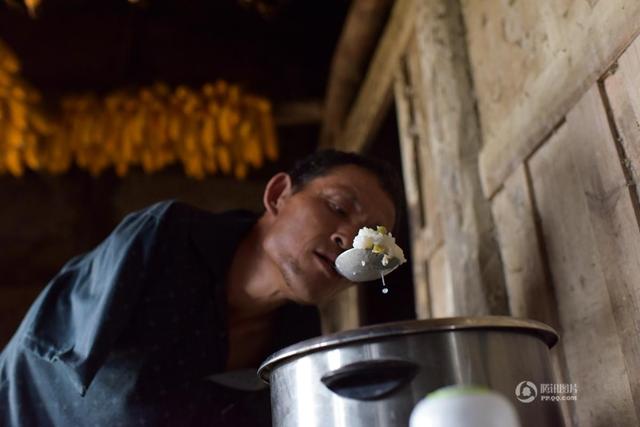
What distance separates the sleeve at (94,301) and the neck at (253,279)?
0.86 feet

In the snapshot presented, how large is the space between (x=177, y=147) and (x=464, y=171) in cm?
233

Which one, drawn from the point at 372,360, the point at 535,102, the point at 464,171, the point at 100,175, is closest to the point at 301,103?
the point at 100,175

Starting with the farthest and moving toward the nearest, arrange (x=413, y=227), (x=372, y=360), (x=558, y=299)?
1. (x=413, y=227)
2. (x=558, y=299)
3. (x=372, y=360)

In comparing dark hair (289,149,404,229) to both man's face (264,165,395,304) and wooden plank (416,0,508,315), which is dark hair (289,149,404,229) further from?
wooden plank (416,0,508,315)

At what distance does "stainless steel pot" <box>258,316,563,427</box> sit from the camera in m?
1.01

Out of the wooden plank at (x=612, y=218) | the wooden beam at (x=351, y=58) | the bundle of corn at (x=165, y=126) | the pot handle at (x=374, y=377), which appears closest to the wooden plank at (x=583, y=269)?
the wooden plank at (x=612, y=218)

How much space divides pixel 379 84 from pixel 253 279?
176 cm

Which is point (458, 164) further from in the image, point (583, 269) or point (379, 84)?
point (379, 84)

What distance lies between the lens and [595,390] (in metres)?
1.35

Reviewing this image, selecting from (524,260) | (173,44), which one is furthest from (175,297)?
(173,44)

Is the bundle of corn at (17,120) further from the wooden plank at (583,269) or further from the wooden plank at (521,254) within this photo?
the wooden plank at (583,269)

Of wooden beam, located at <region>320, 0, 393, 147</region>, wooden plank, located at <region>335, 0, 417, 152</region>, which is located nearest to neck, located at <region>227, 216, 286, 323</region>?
wooden plank, located at <region>335, 0, 417, 152</region>

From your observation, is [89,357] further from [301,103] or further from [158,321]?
[301,103]

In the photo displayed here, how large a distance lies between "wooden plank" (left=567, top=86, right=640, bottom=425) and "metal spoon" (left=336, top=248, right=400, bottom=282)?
42 cm
